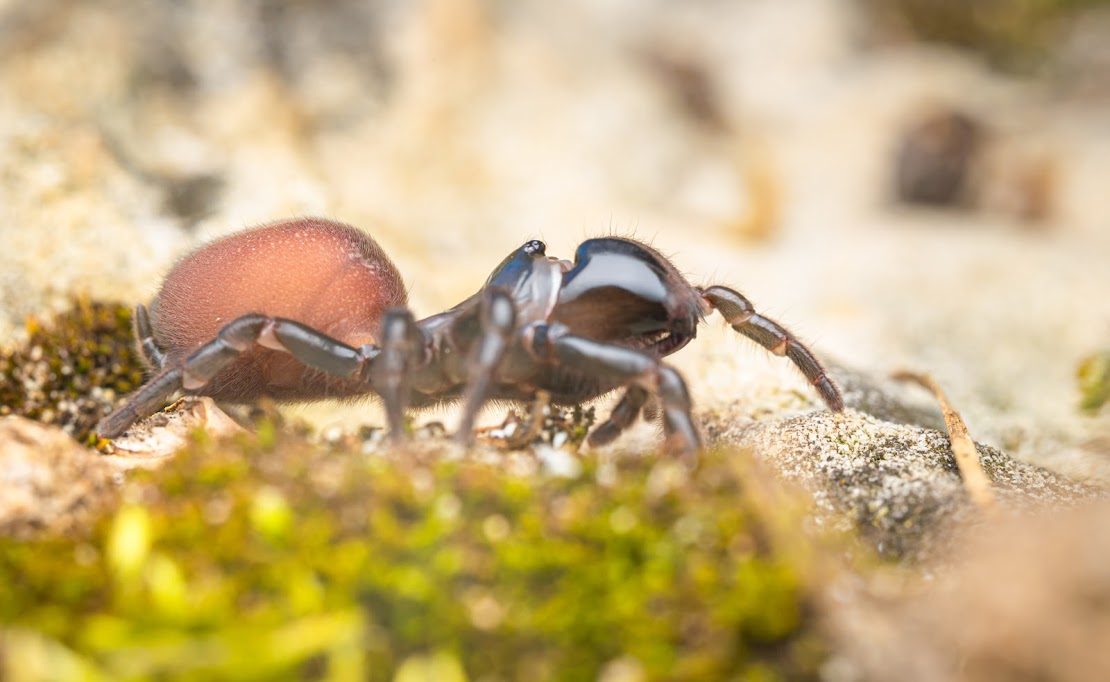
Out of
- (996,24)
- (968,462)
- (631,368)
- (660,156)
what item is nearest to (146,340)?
(631,368)

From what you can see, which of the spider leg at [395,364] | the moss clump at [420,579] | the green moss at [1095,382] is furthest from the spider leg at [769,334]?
the green moss at [1095,382]

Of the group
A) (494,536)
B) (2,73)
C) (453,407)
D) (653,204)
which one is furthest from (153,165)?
(494,536)

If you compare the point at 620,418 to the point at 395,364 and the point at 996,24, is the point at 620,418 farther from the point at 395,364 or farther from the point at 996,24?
the point at 996,24

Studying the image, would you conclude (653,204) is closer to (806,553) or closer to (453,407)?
(453,407)

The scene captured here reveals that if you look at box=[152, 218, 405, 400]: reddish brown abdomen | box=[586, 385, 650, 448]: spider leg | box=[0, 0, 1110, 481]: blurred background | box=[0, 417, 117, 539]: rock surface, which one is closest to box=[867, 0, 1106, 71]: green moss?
box=[0, 0, 1110, 481]: blurred background

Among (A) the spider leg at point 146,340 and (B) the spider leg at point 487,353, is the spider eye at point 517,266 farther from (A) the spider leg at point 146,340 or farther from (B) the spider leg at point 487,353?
(A) the spider leg at point 146,340
